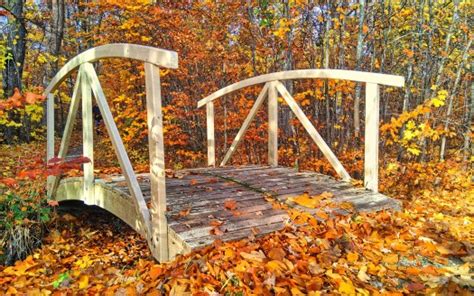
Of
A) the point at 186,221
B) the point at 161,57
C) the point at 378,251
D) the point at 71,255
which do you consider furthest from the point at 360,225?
the point at 71,255

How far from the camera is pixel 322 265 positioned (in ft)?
8.04

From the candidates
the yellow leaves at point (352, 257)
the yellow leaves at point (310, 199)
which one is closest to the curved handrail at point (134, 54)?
the yellow leaves at point (310, 199)

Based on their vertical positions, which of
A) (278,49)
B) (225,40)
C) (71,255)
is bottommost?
(71,255)

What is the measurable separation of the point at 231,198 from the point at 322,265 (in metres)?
1.50

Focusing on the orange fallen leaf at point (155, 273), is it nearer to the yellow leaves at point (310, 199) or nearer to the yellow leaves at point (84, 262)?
the yellow leaves at point (310, 199)

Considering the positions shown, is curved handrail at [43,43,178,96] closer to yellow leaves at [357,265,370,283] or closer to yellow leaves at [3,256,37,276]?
yellow leaves at [357,265,370,283]

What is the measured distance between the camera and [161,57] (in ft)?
9.34

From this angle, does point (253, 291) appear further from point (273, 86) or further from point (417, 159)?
point (417, 159)

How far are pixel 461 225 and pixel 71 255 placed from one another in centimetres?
474

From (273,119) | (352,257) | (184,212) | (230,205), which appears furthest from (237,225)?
(273,119)

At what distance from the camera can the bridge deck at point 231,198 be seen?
298cm

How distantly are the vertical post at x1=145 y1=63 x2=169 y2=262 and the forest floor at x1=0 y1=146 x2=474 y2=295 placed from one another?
24cm

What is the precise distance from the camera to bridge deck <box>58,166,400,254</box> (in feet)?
9.77

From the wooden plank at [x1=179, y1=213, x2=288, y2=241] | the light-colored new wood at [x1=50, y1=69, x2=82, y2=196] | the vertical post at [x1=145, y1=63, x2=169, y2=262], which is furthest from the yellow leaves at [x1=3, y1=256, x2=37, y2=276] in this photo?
the wooden plank at [x1=179, y1=213, x2=288, y2=241]
